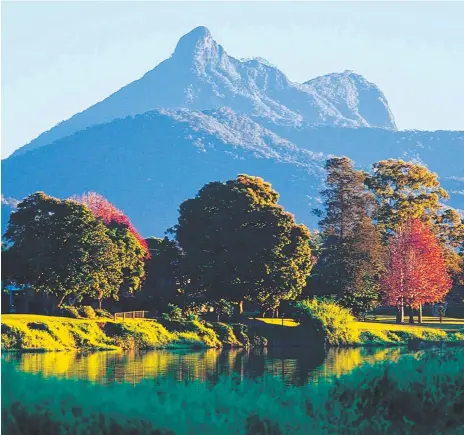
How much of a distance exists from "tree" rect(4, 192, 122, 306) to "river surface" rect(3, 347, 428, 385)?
476cm

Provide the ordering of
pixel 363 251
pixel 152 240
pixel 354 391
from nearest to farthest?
1. pixel 354 391
2. pixel 363 251
3. pixel 152 240

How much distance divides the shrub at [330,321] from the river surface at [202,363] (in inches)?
55.1

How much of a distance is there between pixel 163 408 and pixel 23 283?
18686mm

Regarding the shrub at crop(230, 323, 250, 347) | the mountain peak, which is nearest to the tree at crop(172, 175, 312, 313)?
the shrub at crop(230, 323, 250, 347)

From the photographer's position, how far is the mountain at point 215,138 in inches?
1225

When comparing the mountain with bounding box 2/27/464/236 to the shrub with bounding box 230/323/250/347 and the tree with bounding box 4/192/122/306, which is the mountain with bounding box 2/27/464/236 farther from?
the shrub with bounding box 230/323/250/347

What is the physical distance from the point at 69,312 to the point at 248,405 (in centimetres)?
1664

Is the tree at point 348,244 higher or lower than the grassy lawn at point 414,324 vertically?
higher

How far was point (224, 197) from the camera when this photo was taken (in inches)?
1320

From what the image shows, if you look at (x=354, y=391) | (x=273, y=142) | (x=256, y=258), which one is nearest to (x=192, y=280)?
(x=256, y=258)

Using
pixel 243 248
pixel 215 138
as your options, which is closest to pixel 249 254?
pixel 243 248

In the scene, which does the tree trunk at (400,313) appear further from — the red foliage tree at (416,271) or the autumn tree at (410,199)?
the autumn tree at (410,199)

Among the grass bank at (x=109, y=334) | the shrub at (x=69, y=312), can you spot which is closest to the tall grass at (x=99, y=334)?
the grass bank at (x=109, y=334)

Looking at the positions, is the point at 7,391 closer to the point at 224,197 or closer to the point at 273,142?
the point at 224,197
